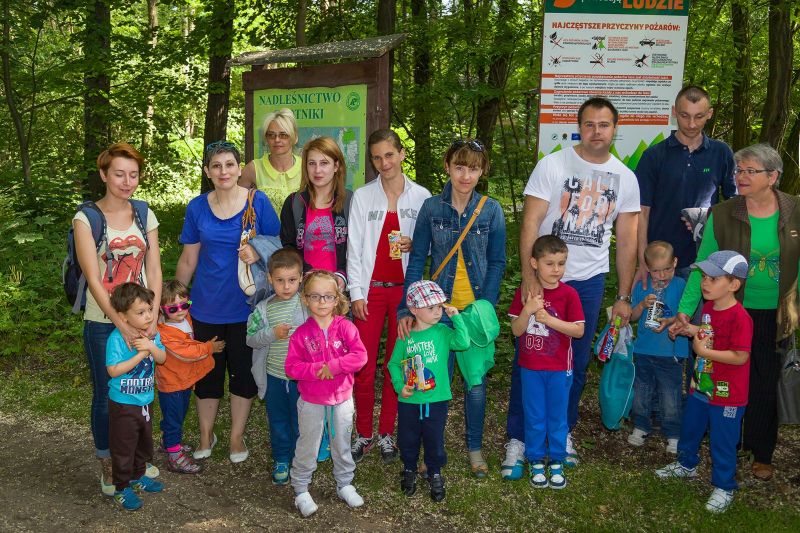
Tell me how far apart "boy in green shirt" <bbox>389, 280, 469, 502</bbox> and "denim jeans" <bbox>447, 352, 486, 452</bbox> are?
24cm

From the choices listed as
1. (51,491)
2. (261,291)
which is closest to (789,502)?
(261,291)

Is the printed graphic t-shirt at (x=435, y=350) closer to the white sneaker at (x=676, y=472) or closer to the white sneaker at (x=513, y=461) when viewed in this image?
the white sneaker at (x=513, y=461)

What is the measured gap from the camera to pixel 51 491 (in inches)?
161

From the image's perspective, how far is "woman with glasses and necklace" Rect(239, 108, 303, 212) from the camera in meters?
4.79

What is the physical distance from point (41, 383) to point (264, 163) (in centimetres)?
302

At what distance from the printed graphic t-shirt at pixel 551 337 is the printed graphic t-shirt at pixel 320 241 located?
3.86 feet

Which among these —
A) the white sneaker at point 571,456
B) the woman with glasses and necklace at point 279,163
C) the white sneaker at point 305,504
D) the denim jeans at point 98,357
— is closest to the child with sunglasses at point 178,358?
the denim jeans at point 98,357

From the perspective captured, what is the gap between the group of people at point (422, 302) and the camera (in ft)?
12.5

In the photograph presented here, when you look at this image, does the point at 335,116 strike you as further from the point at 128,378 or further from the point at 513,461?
the point at 513,461

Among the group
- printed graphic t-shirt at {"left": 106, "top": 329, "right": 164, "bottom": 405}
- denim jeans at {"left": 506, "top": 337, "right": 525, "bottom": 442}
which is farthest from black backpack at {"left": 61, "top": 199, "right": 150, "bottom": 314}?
denim jeans at {"left": 506, "top": 337, "right": 525, "bottom": 442}

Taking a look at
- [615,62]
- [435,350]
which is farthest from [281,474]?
[615,62]

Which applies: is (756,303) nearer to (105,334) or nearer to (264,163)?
(264,163)

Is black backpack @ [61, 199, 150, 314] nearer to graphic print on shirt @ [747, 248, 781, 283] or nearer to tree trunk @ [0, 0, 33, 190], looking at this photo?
graphic print on shirt @ [747, 248, 781, 283]

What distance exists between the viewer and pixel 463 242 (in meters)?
4.02
